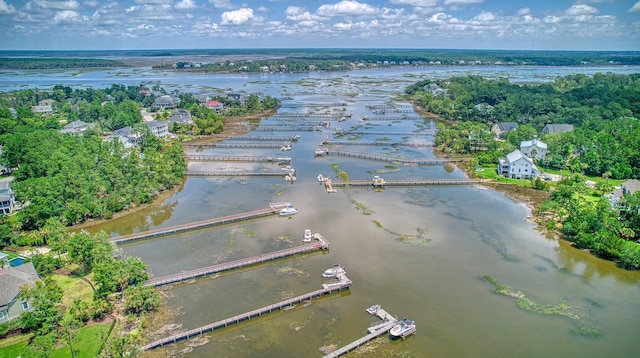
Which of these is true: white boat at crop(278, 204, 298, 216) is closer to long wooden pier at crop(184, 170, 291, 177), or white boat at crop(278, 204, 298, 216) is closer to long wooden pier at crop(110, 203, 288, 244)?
long wooden pier at crop(110, 203, 288, 244)

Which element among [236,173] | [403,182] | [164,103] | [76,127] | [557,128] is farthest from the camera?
[164,103]

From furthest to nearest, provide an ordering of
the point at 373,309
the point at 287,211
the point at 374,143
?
the point at 374,143 < the point at 287,211 < the point at 373,309

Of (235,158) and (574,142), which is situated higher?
(574,142)

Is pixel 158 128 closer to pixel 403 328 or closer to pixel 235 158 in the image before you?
pixel 235 158

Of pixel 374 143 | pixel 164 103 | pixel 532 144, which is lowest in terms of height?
pixel 374 143

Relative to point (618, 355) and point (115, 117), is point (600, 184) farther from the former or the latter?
point (115, 117)

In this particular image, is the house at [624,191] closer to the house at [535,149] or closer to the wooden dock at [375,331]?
the house at [535,149]

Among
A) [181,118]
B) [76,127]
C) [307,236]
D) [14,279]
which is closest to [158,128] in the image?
[181,118]

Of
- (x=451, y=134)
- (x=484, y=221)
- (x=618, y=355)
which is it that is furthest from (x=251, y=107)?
(x=618, y=355)

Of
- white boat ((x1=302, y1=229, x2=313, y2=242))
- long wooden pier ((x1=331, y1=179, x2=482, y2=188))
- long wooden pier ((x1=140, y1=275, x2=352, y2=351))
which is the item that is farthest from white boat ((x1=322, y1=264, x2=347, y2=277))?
long wooden pier ((x1=331, y1=179, x2=482, y2=188))
